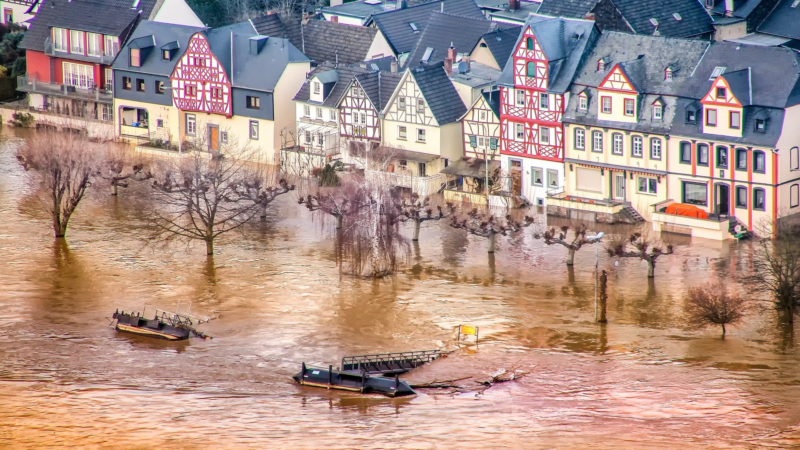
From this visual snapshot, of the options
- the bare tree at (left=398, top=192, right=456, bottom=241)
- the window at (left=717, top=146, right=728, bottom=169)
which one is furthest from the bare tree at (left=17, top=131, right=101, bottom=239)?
the window at (left=717, top=146, right=728, bottom=169)

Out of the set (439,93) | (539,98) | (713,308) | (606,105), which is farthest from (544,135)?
(713,308)

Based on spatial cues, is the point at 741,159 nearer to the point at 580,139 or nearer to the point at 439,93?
the point at 580,139

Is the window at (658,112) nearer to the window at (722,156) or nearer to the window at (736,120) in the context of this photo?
the window at (722,156)

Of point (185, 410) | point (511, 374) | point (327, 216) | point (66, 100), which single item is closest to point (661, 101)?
point (327, 216)

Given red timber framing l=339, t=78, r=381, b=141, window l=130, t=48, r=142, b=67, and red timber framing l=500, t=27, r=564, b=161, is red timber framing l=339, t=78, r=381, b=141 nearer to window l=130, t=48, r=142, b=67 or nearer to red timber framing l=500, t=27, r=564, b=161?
red timber framing l=500, t=27, r=564, b=161

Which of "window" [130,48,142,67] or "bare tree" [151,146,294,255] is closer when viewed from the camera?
"bare tree" [151,146,294,255]

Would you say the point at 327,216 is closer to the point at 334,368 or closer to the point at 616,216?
the point at 616,216
